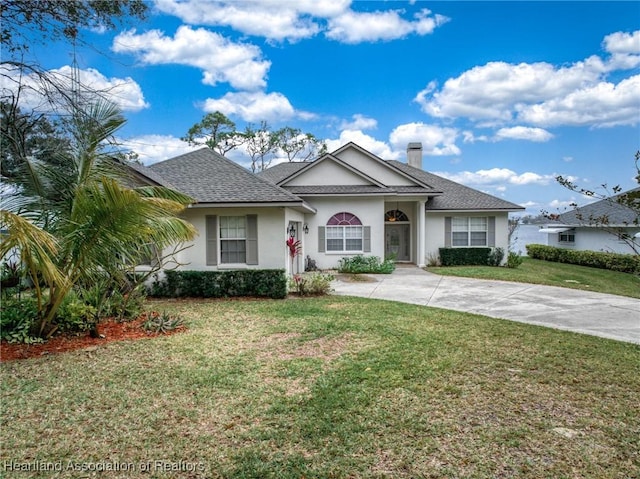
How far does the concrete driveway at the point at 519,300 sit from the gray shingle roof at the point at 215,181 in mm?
4074

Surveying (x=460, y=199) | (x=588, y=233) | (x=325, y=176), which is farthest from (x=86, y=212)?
(x=588, y=233)

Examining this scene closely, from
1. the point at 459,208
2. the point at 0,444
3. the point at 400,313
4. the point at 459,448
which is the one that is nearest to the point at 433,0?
the point at 400,313

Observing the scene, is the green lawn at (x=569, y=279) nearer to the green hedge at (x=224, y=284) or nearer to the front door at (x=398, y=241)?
the front door at (x=398, y=241)

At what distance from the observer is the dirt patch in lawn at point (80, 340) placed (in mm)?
6457

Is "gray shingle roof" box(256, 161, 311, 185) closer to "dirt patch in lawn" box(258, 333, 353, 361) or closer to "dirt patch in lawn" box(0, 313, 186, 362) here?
"dirt patch in lawn" box(0, 313, 186, 362)

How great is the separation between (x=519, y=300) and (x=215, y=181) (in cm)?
1066

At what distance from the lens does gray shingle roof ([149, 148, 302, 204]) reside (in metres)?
12.4

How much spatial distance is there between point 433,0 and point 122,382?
12.7m

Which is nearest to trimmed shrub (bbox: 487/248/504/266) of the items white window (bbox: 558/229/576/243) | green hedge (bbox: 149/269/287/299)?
white window (bbox: 558/229/576/243)

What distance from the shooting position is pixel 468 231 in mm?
20422

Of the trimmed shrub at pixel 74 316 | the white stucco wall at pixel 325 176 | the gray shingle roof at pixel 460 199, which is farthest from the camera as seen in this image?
the gray shingle roof at pixel 460 199

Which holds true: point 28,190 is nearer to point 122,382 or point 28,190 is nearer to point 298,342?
point 122,382

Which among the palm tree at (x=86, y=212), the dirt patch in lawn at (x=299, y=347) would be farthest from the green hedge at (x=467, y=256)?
the palm tree at (x=86, y=212)

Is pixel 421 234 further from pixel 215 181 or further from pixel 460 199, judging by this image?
pixel 215 181
